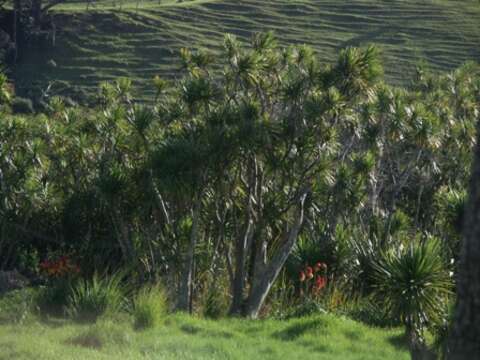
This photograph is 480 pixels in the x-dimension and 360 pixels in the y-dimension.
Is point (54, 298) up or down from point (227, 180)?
down

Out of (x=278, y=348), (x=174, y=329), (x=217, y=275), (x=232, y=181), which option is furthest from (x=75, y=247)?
(x=278, y=348)

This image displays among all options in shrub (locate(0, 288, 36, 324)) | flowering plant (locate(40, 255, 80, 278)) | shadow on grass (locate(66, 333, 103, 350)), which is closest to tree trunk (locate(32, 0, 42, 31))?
flowering plant (locate(40, 255, 80, 278))

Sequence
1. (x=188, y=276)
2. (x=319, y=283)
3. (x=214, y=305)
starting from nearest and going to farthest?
(x=188, y=276), (x=319, y=283), (x=214, y=305)

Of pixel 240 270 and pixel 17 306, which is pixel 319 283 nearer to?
pixel 240 270

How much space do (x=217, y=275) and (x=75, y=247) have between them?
3.73 meters

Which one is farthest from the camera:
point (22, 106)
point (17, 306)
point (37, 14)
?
point (37, 14)

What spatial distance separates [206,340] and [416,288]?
2613mm

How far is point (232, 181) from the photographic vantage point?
13664mm

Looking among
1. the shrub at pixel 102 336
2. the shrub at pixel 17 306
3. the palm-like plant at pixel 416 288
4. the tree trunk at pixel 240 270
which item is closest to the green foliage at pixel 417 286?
the palm-like plant at pixel 416 288

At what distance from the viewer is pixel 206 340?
32.0 feet

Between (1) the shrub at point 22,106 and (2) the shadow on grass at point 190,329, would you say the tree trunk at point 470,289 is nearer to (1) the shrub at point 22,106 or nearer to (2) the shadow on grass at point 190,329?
(2) the shadow on grass at point 190,329

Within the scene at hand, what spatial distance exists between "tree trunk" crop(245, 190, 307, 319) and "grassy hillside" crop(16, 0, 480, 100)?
29.5 meters

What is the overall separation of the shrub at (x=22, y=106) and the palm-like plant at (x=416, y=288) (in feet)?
106

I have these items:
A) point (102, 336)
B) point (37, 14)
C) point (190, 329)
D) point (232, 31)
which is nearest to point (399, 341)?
point (190, 329)
